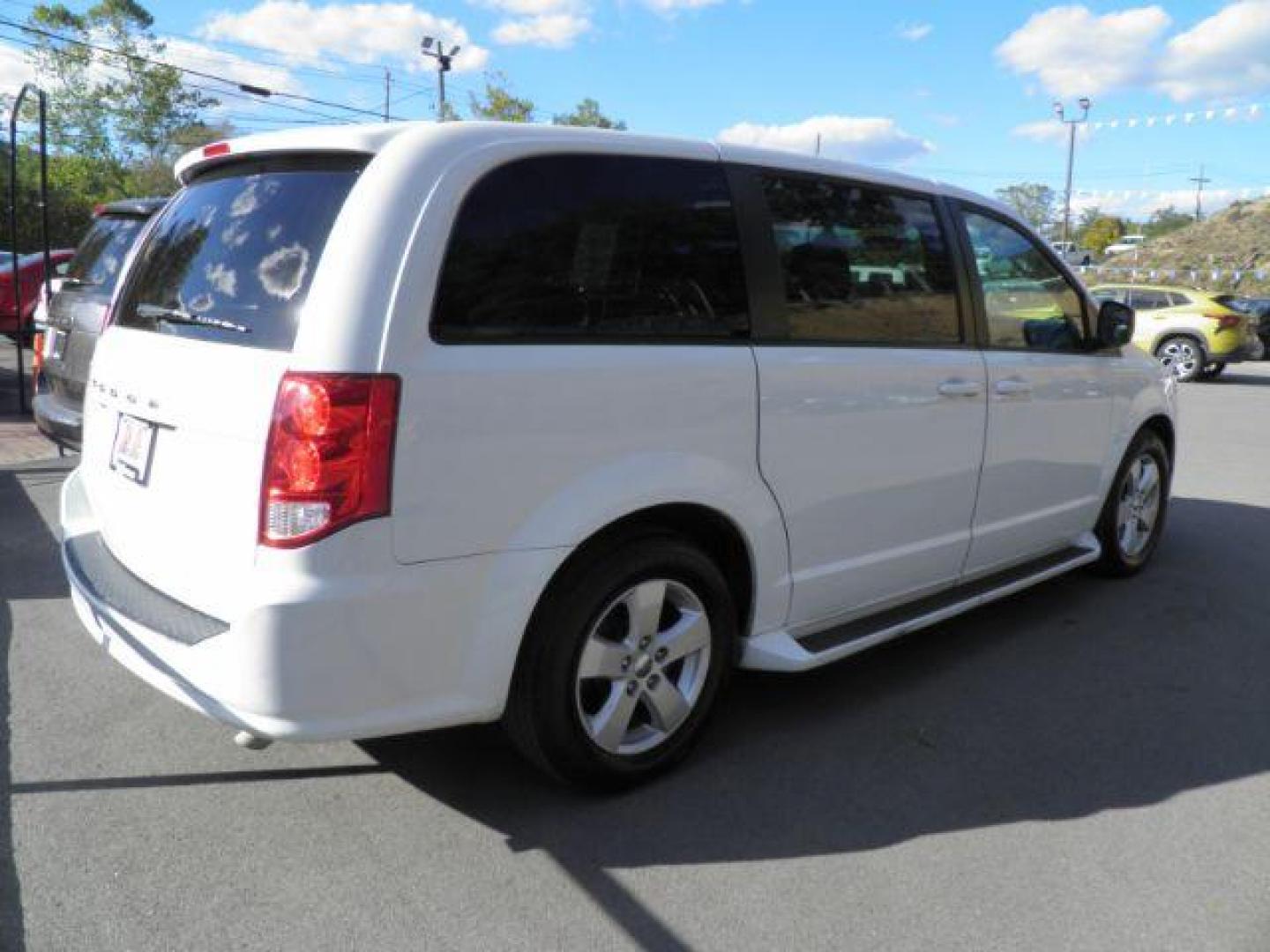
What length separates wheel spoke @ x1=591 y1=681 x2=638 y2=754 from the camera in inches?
116

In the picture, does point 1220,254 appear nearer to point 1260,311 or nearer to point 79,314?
point 1260,311

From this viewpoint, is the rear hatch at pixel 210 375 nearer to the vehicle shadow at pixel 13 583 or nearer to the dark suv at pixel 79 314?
the vehicle shadow at pixel 13 583

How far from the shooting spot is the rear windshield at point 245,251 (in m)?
2.54

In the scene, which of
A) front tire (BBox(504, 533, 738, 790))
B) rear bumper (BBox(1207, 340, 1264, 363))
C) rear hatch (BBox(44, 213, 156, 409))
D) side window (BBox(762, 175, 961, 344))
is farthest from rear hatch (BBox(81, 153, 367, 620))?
rear bumper (BBox(1207, 340, 1264, 363))

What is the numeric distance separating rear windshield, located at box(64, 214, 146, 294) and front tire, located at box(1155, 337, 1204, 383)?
1612cm

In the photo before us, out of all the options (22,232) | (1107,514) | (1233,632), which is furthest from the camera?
(22,232)

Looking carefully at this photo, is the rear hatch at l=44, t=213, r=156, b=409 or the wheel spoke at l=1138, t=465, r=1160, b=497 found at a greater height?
the rear hatch at l=44, t=213, r=156, b=409

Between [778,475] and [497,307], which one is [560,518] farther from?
[778,475]

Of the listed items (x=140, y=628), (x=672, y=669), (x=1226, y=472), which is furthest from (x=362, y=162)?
(x=1226, y=472)

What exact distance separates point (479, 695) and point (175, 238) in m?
Answer: 1.76

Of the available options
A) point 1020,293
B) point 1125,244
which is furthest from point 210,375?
point 1125,244

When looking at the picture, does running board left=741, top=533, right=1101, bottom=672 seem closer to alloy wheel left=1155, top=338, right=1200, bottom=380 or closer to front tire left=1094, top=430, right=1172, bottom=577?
front tire left=1094, top=430, right=1172, bottom=577

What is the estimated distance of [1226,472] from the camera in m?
8.55

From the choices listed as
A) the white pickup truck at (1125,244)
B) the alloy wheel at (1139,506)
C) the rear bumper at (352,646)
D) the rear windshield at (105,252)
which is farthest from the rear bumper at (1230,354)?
the white pickup truck at (1125,244)
